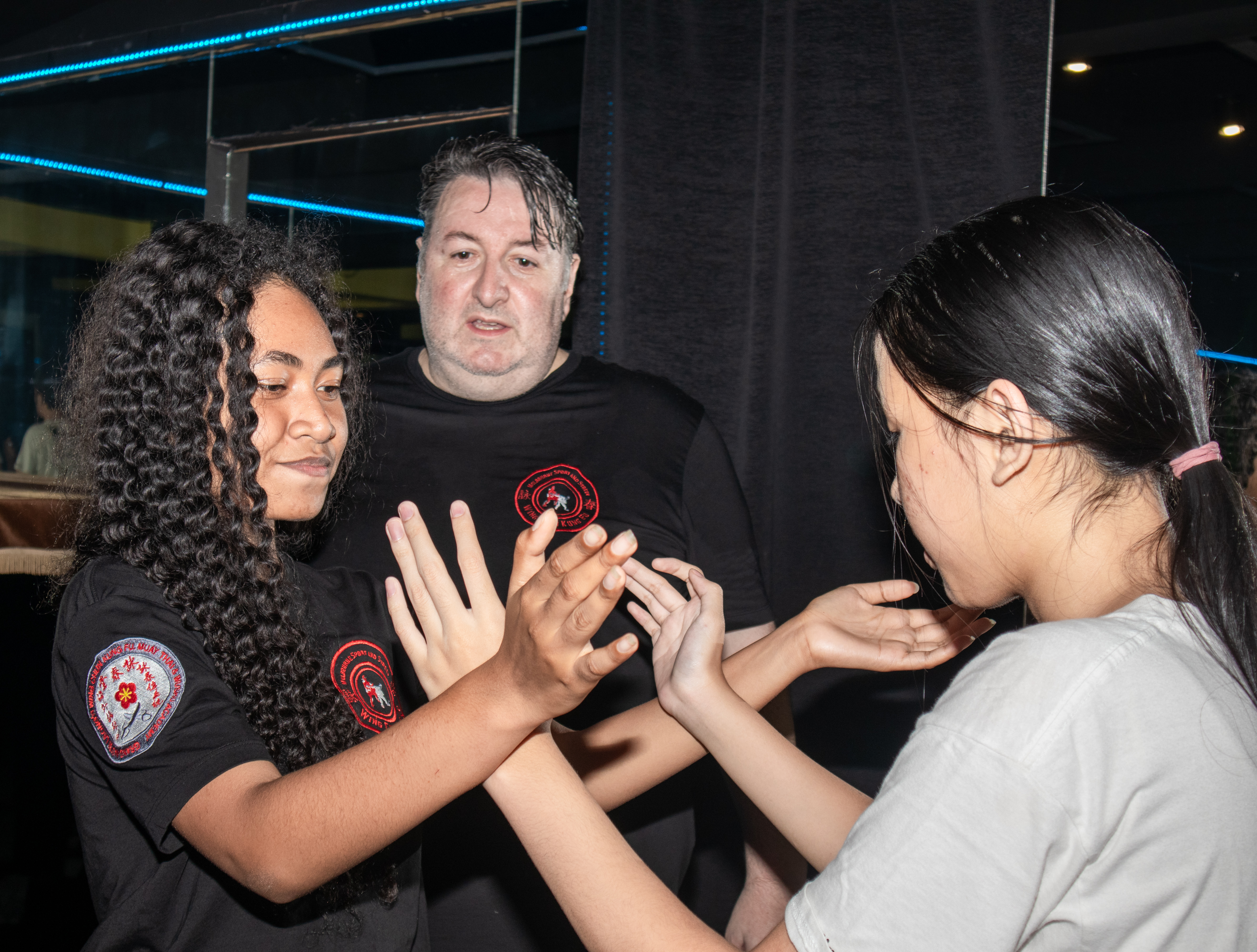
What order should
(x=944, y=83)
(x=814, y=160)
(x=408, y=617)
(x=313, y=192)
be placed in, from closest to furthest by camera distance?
(x=408, y=617) → (x=944, y=83) → (x=814, y=160) → (x=313, y=192)

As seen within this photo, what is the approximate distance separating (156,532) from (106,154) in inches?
178

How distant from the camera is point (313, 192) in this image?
3.37 m

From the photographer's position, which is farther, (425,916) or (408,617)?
(425,916)

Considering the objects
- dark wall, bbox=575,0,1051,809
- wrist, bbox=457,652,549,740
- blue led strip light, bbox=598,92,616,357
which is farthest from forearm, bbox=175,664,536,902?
blue led strip light, bbox=598,92,616,357

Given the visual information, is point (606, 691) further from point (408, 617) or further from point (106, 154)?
point (106, 154)

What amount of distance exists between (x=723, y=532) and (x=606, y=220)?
891 mm

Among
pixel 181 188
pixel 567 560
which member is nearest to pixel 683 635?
pixel 567 560

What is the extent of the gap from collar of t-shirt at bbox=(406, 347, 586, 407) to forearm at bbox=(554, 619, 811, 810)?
27.6 inches

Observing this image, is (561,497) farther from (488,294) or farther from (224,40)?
(224,40)

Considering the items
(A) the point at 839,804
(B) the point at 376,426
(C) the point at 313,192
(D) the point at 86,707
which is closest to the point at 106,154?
(C) the point at 313,192

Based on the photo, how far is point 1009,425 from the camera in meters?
0.85

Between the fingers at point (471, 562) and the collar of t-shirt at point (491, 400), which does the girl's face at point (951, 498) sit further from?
the collar of t-shirt at point (491, 400)

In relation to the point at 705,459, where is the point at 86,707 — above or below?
below

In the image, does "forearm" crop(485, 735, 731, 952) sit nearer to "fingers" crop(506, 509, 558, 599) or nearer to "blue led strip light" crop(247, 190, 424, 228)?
"fingers" crop(506, 509, 558, 599)
